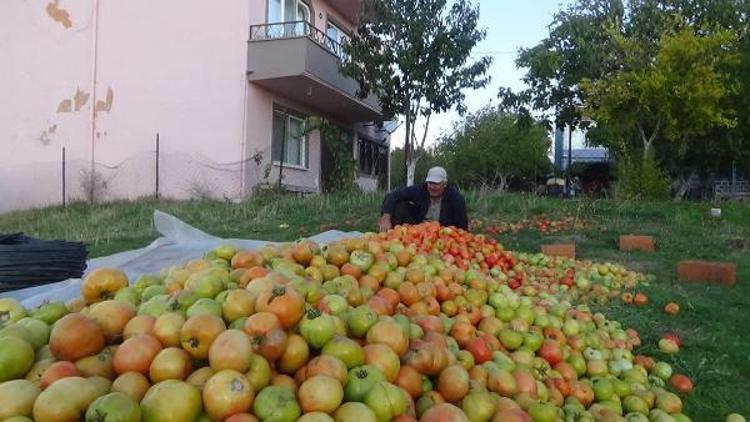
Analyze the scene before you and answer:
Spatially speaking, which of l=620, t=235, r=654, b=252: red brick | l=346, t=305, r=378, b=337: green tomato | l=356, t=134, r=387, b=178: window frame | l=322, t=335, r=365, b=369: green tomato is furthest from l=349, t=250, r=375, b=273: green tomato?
l=356, t=134, r=387, b=178: window frame

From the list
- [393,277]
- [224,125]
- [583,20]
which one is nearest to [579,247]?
[393,277]

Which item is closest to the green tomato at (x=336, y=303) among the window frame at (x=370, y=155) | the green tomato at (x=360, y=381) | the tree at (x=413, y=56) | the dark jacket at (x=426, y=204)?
the green tomato at (x=360, y=381)

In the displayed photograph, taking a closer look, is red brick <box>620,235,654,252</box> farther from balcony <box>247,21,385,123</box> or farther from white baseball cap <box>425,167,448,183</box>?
balcony <box>247,21,385,123</box>

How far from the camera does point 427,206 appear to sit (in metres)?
7.33

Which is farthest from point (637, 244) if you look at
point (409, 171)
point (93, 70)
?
point (93, 70)

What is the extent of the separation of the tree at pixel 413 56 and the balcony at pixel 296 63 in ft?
2.89

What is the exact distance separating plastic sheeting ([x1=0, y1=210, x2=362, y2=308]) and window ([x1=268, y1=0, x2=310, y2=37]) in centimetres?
899

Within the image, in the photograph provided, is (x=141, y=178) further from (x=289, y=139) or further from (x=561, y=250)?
(x=561, y=250)

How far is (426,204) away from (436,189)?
340mm

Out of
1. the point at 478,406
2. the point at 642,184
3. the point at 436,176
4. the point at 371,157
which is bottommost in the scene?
the point at 478,406

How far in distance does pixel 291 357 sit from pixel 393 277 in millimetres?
1307

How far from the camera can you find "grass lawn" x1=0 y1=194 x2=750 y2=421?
12.6ft

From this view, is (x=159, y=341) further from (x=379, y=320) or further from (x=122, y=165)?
(x=122, y=165)

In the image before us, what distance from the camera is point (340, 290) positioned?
2705mm
